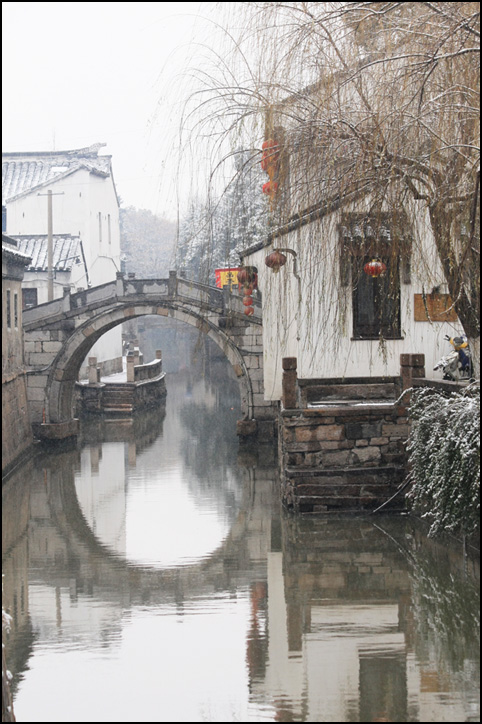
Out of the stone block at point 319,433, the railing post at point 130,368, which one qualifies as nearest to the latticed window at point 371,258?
the stone block at point 319,433

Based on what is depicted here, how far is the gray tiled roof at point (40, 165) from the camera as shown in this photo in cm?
3206

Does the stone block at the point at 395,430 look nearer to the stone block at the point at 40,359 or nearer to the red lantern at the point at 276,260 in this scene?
the red lantern at the point at 276,260

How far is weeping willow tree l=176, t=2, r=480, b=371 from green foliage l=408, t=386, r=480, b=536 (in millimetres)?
659

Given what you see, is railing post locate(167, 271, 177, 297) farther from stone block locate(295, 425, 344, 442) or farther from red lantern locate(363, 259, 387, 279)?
red lantern locate(363, 259, 387, 279)

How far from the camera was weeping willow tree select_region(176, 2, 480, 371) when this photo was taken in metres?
7.30

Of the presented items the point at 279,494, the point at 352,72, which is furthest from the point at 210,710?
the point at 279,494

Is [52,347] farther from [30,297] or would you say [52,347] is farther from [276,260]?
[276,260]

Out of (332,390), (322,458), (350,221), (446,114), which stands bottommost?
(322,458)

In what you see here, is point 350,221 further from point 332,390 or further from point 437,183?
point 332,390

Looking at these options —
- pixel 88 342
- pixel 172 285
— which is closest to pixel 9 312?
pixel 88 342

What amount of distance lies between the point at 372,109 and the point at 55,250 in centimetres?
2255

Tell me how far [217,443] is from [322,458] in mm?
9749

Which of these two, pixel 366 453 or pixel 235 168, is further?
pixel 366 453

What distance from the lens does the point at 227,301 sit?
2045 centimetres
